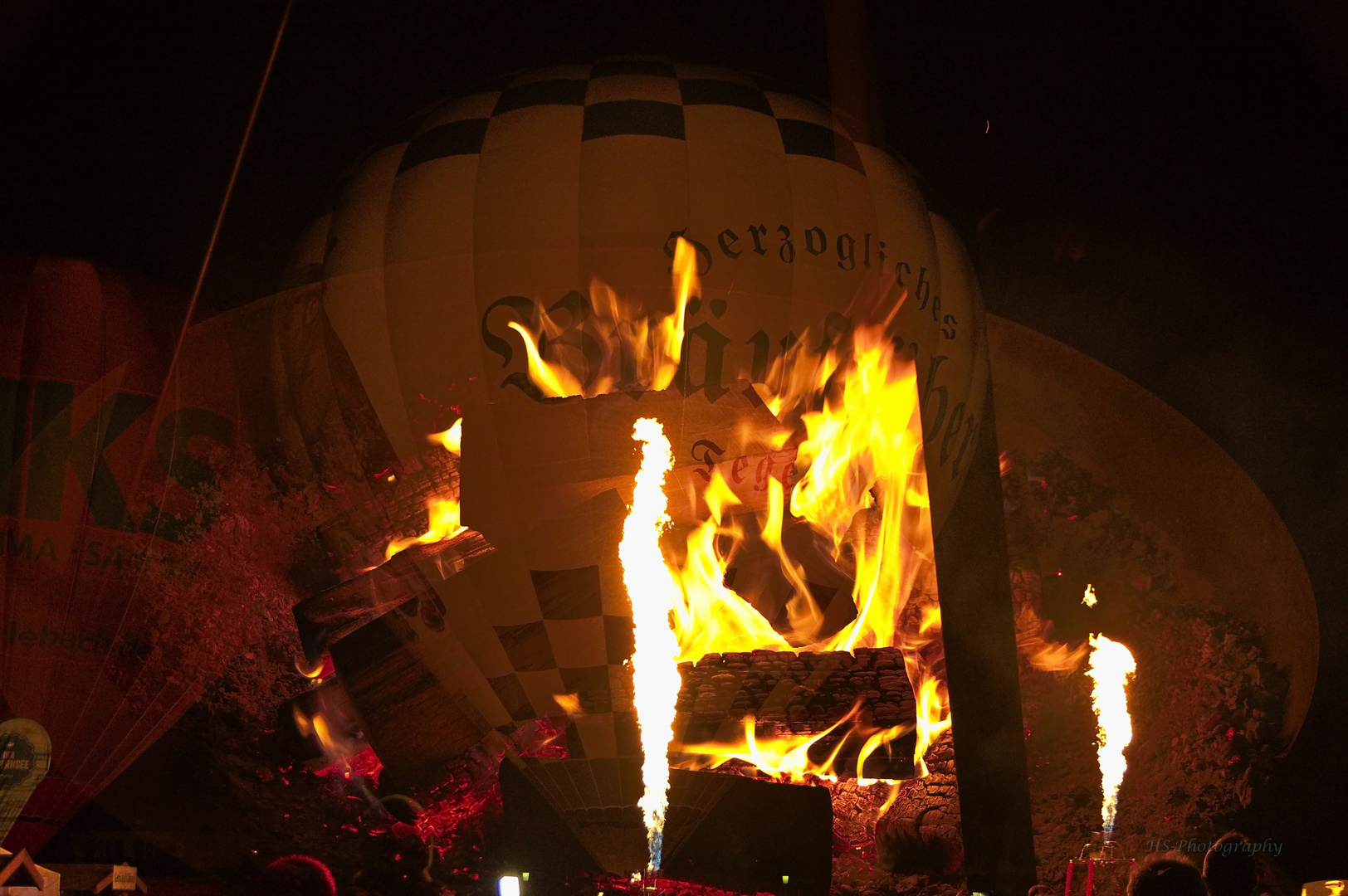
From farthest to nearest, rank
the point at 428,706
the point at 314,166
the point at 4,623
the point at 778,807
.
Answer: the point at 314,166, the point at 4,623, the point at 428,706, the point at 778,807

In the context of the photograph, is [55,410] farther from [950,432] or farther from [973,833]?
[973,833]

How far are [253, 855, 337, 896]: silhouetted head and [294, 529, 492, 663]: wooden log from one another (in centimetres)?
68

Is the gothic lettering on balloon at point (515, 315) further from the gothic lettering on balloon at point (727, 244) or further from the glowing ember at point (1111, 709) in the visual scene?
the glowing ember at point (1111, 709)

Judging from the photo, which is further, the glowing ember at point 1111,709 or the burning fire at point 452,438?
the glowing ember at point 1111,709

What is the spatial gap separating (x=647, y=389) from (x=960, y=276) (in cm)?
129

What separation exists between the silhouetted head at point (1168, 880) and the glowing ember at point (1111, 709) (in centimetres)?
277

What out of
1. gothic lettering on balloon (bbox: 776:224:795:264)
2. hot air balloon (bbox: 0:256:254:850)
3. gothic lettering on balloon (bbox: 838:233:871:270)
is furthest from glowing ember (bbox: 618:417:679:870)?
hot air balloon (bbox: 0:256:254:850)

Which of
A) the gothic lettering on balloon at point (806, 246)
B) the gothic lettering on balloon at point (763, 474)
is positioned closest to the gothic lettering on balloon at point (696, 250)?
the gothic lettering on balloon at point (806, 246)

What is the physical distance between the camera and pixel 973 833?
3988 mm

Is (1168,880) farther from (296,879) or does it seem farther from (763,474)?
(296,879)

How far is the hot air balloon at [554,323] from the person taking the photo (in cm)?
349

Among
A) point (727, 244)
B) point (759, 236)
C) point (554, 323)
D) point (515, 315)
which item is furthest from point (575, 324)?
point (759, 236)

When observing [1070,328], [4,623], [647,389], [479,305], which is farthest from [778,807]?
[4,623]

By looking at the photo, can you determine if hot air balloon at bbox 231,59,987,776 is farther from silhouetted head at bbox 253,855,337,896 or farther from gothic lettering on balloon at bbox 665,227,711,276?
silhouetted head at bbox 253,855,337,896
